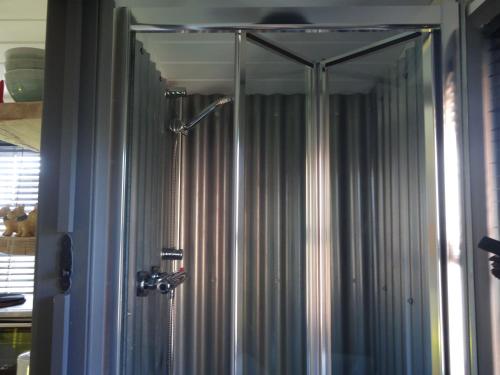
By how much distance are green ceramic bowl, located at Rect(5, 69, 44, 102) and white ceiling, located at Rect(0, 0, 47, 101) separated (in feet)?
1.19

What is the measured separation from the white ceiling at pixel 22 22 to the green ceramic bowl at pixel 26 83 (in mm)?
364

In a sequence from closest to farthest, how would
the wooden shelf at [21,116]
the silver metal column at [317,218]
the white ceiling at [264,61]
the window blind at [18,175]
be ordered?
the wooden shelf at [21,116]
the white ceiling at [264,61]
the silver metal column at [317,218]
the window blind at [18,175]

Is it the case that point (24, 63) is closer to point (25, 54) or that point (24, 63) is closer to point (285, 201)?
point (25, 54)

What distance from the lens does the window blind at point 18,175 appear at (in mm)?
2137

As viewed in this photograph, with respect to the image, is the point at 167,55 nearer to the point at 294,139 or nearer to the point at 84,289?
the point at 294,139

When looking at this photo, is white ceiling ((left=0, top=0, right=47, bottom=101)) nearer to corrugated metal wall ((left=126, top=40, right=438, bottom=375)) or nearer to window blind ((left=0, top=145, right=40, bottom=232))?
corrugated metal wall ((left=126, top=40, right=438, bottom=375))

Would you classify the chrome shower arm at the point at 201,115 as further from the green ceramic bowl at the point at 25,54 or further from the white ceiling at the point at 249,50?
the green ceramic bowl at the point at 25,54

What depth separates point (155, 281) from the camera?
3.91 ft

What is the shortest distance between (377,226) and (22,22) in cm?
168

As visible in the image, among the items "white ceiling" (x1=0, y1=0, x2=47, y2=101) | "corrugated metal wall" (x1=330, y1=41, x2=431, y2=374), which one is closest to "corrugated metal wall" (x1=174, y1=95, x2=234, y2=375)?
"corrugated metal wall" (x1=330, y1=41, x2=431, y2=374)

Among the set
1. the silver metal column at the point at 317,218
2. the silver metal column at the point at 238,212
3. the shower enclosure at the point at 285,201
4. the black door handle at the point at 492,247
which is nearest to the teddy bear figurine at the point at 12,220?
the shower enclosure at the point at 285,201

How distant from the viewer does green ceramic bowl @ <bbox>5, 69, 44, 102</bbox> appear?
39.9 inches

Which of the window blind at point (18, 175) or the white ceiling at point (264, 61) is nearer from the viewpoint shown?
the white ceiling at point (264, 61)

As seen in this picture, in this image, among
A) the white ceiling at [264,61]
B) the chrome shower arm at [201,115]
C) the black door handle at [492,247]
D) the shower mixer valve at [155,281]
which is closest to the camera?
the black door handle at [492,247]
